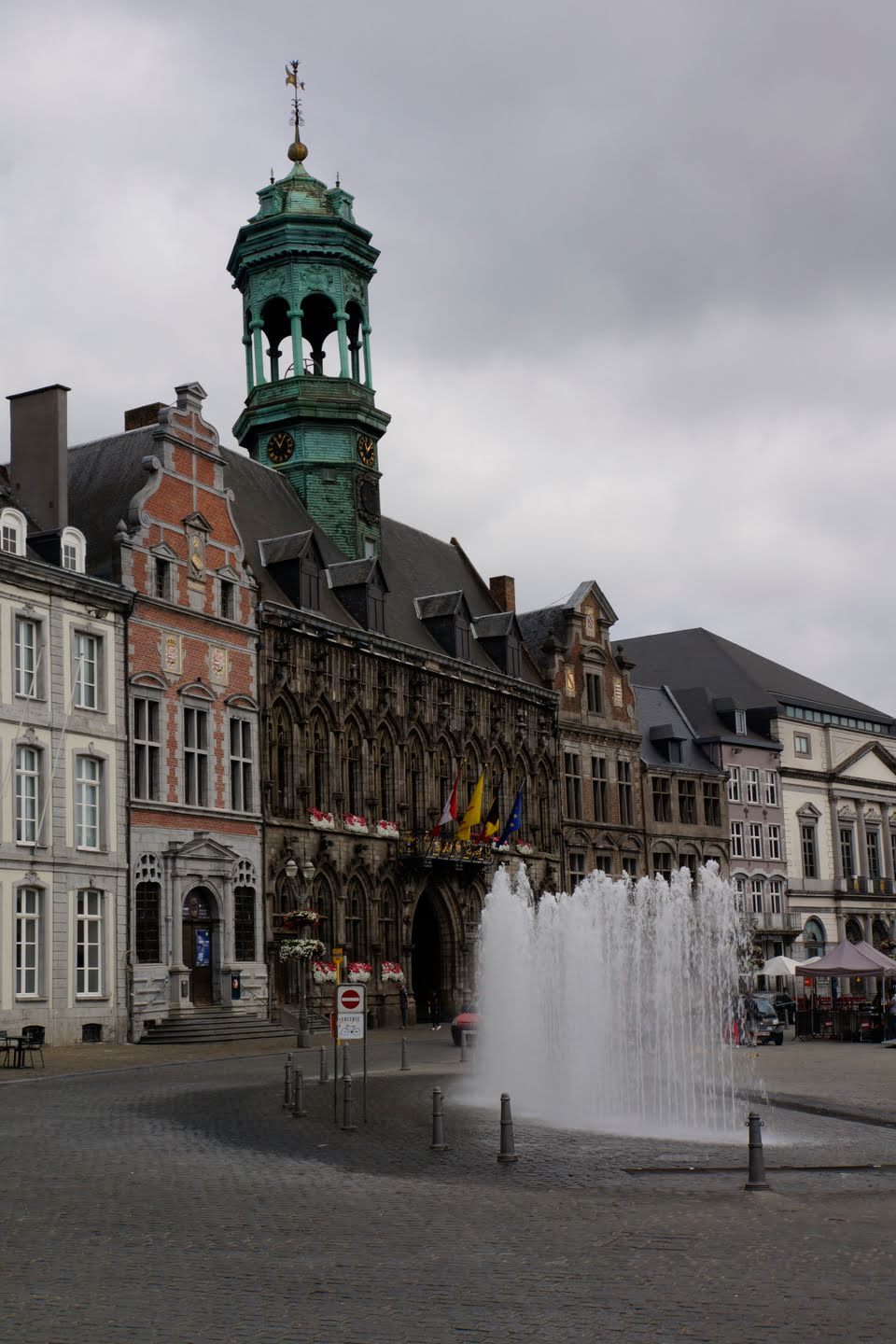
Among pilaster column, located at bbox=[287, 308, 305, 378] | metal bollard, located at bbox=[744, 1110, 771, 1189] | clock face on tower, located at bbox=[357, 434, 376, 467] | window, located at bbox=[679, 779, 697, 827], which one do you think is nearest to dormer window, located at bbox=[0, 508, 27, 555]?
pilaster column, located at bbox=[287, 308, 305, 378]

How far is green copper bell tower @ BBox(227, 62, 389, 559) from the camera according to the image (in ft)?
194

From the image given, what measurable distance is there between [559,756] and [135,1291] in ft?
184

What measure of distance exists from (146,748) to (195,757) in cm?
213

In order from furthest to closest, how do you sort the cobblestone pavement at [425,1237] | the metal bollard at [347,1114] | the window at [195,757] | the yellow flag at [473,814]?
the yellow flag at [473,814] → the window at [195,757] → the metal bollard at [347,1114] → the cobblestone pavement at [425,1237]

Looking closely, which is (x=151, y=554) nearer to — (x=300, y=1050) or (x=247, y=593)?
(x=247, y=593)

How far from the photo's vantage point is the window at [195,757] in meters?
46.4

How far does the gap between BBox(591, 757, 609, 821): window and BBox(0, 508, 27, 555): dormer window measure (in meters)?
33.6

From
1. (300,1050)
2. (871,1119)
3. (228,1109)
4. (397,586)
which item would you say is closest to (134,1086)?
(228,1109)

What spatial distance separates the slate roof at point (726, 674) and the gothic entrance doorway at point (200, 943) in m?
40.4

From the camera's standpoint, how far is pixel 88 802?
42.7 m

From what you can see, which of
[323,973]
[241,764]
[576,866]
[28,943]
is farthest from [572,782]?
[28,943]

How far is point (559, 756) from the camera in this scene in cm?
6681

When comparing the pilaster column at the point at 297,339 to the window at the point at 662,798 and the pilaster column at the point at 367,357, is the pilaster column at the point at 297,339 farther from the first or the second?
the window at the point at 662,798

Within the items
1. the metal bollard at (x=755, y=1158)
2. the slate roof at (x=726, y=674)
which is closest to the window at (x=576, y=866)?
the slate roof at (x=726, y=674)
